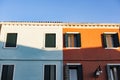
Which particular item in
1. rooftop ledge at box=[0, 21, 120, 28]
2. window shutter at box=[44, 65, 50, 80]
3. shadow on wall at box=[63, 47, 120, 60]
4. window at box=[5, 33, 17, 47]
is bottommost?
window shutter at box=[44, 65, 50, 80]

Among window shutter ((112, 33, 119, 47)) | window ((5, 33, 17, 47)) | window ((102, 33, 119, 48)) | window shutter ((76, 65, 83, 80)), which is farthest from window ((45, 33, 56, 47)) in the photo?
window shutter ((112, 33, 119, 47))

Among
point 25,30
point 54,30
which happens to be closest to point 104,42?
point 54,30

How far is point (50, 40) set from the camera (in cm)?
1998

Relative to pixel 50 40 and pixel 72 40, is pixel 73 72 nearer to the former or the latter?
pixel 72 40

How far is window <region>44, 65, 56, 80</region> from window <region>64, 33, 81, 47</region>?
7.05 feet

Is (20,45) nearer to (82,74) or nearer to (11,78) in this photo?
(11,78)

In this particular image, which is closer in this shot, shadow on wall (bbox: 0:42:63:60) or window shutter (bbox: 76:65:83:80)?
window shutter (bbox: 76:65:83:80)

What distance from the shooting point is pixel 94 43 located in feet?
65.2

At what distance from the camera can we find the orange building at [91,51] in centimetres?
1862

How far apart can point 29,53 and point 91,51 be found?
4718mm

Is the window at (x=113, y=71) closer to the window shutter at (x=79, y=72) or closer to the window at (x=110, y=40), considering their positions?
the window at (x=110, y=40)

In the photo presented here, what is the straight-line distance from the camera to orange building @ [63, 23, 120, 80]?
18.6m

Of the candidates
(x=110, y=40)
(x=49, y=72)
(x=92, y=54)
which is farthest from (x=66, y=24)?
(x=49, y=72)

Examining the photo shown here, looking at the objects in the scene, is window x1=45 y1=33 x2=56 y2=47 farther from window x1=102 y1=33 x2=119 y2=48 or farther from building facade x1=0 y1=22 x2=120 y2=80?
window x1=102 y1=33 x2=119 y2=48
